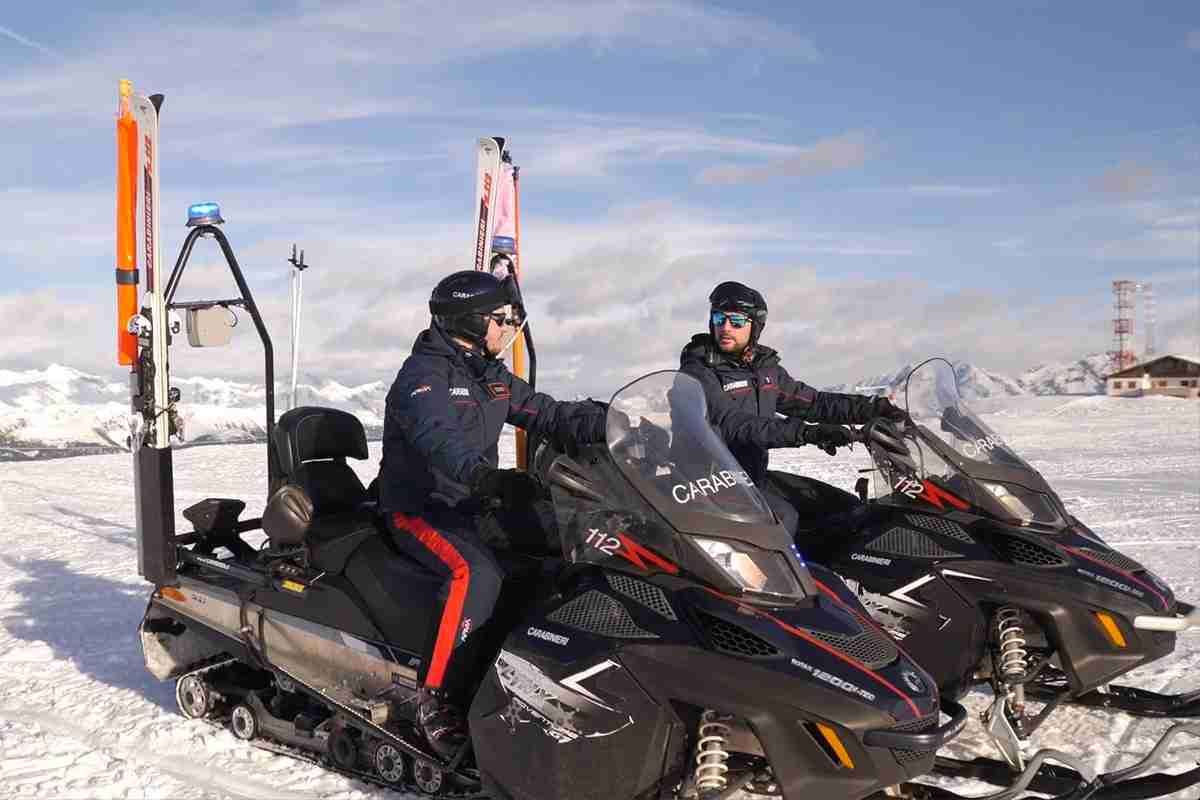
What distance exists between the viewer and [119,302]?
5.58 m

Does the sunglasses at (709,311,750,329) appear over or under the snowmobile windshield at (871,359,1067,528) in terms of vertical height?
over

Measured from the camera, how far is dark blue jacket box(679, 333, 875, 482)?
5.44 m

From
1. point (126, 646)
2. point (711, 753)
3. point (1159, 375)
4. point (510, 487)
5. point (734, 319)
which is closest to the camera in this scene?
point (711, 753)

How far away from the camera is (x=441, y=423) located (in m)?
4.00

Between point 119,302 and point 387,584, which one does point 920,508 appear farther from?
point 119,302

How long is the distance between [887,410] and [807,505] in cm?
56

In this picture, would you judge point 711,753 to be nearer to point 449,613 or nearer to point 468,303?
point 449,613

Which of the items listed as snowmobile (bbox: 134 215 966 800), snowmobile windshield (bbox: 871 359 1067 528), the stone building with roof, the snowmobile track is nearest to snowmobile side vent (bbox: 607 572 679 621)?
snowmobile (bbox: 134 215 966 800)

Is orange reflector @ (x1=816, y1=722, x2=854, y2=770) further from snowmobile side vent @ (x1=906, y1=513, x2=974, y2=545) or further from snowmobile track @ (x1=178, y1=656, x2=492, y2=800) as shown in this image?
snowmobile side vent @ (x1=906, y1=513, x2=974, y2=545)

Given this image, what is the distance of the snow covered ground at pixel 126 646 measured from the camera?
4.30 meters

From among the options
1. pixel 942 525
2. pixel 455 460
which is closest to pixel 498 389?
pixel 455 460

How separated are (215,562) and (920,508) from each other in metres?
3.12

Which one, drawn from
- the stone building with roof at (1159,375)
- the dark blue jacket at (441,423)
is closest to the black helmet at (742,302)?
the dark blue jacket at (441,423)

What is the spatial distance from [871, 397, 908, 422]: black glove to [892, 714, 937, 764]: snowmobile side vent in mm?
1942
